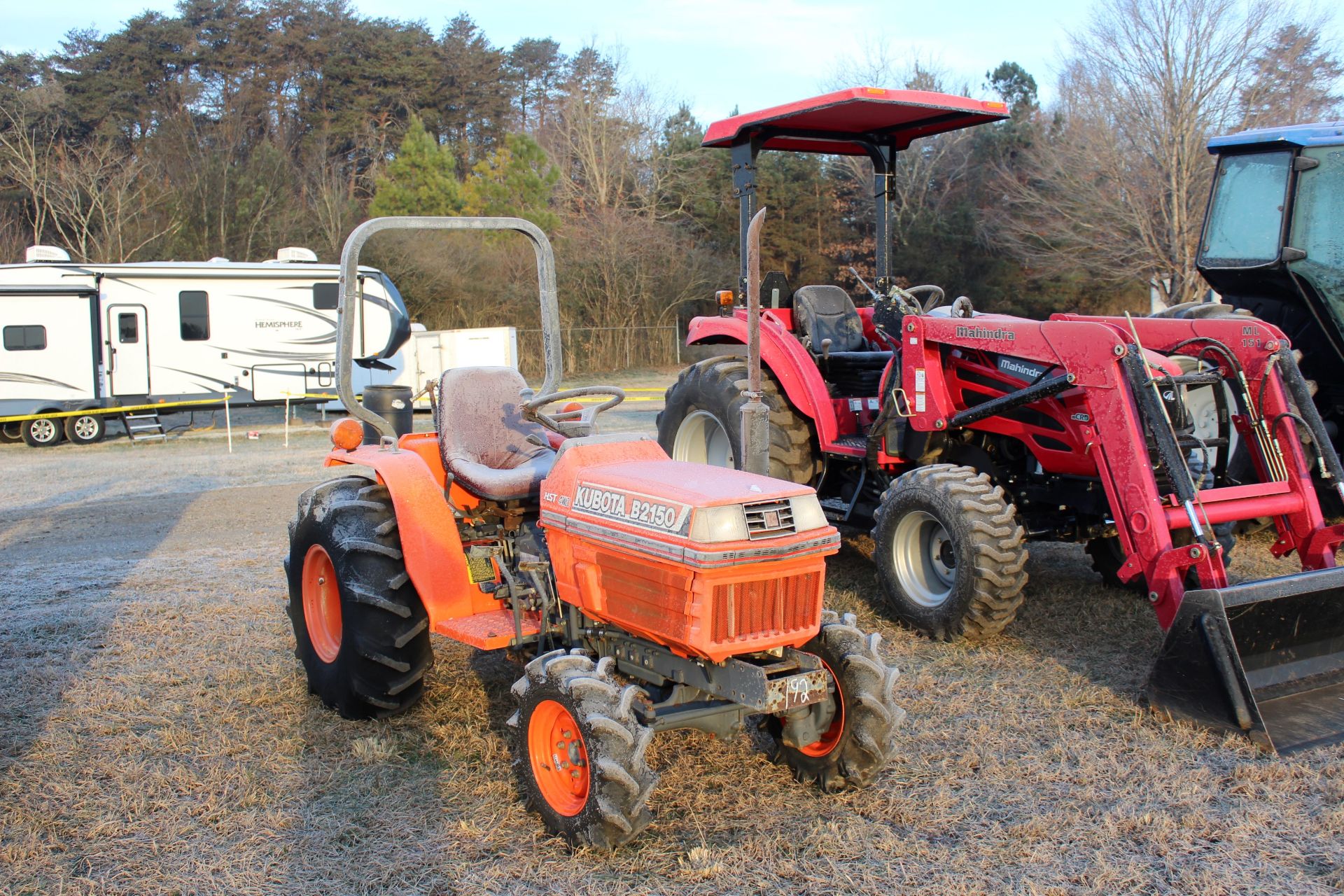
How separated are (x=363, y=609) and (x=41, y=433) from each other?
472 inches

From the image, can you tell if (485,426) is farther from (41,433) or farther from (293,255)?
(293,255)

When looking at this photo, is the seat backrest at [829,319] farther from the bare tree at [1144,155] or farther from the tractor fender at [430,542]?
the bare tree at [1144,155]

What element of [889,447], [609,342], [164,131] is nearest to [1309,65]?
[609,342]

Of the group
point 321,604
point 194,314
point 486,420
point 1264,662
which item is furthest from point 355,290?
point 194,314

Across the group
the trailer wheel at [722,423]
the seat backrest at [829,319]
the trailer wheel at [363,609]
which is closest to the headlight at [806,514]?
the trailer wheel at [363,609]

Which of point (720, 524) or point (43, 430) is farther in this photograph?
point (43, 430)

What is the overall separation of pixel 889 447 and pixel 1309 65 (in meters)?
19.0

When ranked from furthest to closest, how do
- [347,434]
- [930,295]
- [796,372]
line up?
1. [930,295]
2. [796,372]
3. [347,434]

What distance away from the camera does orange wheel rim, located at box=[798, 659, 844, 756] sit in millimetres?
3336

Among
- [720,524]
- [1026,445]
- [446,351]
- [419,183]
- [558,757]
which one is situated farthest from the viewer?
[419,183]

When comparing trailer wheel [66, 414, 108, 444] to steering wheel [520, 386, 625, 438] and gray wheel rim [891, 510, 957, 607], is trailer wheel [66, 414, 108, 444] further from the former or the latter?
gray wheel rim [891, 510, 957, 607]

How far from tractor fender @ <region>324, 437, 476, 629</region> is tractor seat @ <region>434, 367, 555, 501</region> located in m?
0.22

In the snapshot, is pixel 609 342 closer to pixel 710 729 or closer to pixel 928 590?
pixel 928 590

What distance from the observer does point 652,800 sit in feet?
11.1
